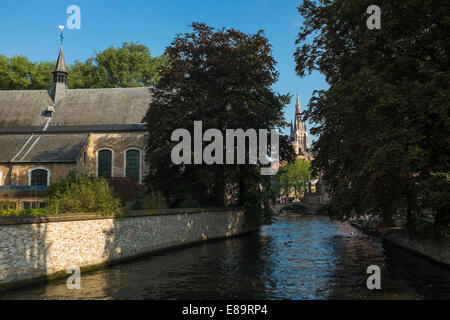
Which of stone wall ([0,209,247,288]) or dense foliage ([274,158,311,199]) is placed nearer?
stone wall ([0,209,247,288])

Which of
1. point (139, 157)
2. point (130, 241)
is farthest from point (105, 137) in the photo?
point (130, 241)

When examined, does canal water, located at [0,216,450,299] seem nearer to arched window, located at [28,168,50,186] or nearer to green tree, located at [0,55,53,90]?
arched window, located at [28,168,50,186]

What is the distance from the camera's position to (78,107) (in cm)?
4475

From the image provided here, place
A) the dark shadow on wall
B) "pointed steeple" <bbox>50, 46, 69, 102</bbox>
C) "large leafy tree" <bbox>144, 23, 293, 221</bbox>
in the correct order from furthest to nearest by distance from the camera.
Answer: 1. "pointed steeple" <bbox>50, 46, 69, 102</bbox>
2. "large leafy tree" <bbox>144, 23, 293, 221</bbox>
3. the dark shadow on wall

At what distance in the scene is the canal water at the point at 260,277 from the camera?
12.0m

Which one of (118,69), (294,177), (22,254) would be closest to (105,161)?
(118,69)

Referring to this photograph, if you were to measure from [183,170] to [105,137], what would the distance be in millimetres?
16657

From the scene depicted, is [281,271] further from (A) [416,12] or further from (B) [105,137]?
(B) [105,137]

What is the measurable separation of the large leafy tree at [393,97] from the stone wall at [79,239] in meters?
9.56

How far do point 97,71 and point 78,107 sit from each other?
35.0 ft

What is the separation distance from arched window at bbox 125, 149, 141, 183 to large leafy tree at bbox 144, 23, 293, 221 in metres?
13.0

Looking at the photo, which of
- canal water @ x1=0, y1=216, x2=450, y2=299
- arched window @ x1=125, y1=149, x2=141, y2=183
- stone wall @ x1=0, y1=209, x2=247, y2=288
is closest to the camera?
canal water @ x1=0, y1=216, x2=450, y2=299

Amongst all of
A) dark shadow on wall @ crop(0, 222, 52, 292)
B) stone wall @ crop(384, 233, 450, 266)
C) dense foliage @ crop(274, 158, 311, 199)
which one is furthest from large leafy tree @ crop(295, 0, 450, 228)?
dense foliage @ crop(274, 158, 311, 199)

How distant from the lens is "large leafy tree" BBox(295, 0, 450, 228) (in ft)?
44.0
